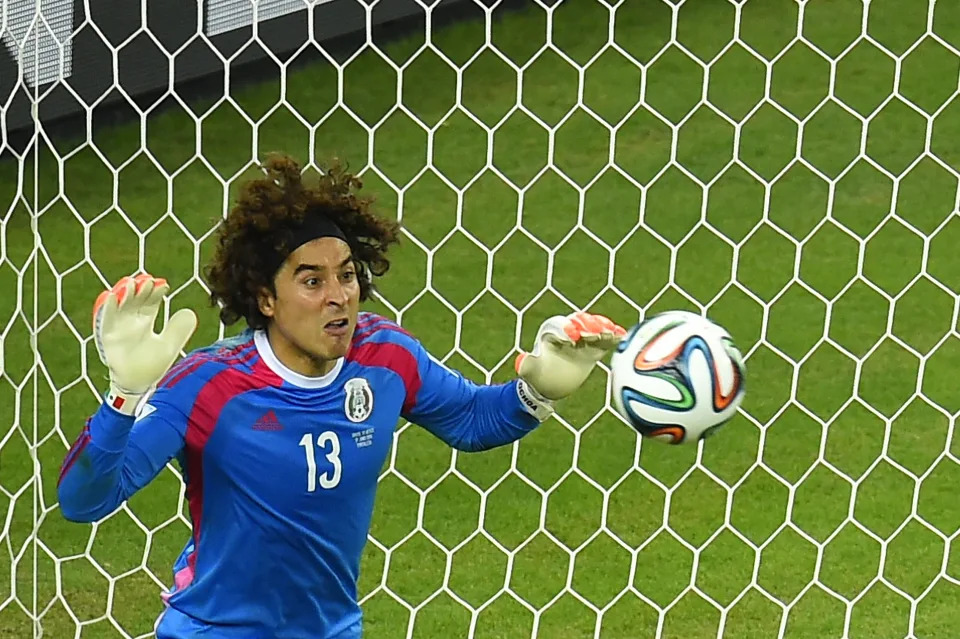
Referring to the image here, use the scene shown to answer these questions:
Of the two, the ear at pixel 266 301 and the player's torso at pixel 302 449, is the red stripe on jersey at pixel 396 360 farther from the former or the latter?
the ear at pixel 266 301

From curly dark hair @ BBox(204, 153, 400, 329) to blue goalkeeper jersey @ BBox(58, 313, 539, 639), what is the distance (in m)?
0.08

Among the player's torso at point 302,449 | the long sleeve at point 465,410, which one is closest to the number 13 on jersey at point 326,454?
the player's torso at point 302,449

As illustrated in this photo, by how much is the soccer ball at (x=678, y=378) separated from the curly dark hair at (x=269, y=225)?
522 millimetres

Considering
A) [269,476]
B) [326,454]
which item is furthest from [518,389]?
[269,476]

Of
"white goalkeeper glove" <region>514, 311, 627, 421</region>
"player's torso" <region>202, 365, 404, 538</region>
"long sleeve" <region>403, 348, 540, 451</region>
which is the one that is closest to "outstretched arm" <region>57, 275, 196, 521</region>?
"player's torso" <region>202, 365, 404, 538</region>

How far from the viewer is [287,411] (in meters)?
2.54

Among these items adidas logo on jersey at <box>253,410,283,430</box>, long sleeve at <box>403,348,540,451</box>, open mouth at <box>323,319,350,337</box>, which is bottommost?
long sleeve at <box>403,348,540,451</box>

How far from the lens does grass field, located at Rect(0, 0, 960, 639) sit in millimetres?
3791

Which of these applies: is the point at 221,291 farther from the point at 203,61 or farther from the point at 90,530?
the point at 203,61

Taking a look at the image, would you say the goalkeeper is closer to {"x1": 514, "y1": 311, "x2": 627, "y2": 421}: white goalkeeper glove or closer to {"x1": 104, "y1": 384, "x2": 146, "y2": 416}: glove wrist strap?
{"x1": 514, "y1": 311, "x2": 627, "y2": 421}: white goalkeeper glove

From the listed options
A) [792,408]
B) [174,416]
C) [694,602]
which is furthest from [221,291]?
[792,408]

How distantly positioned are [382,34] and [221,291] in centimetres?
361

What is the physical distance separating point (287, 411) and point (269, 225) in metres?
0.32

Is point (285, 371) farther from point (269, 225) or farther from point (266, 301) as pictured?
point (269, 225)
